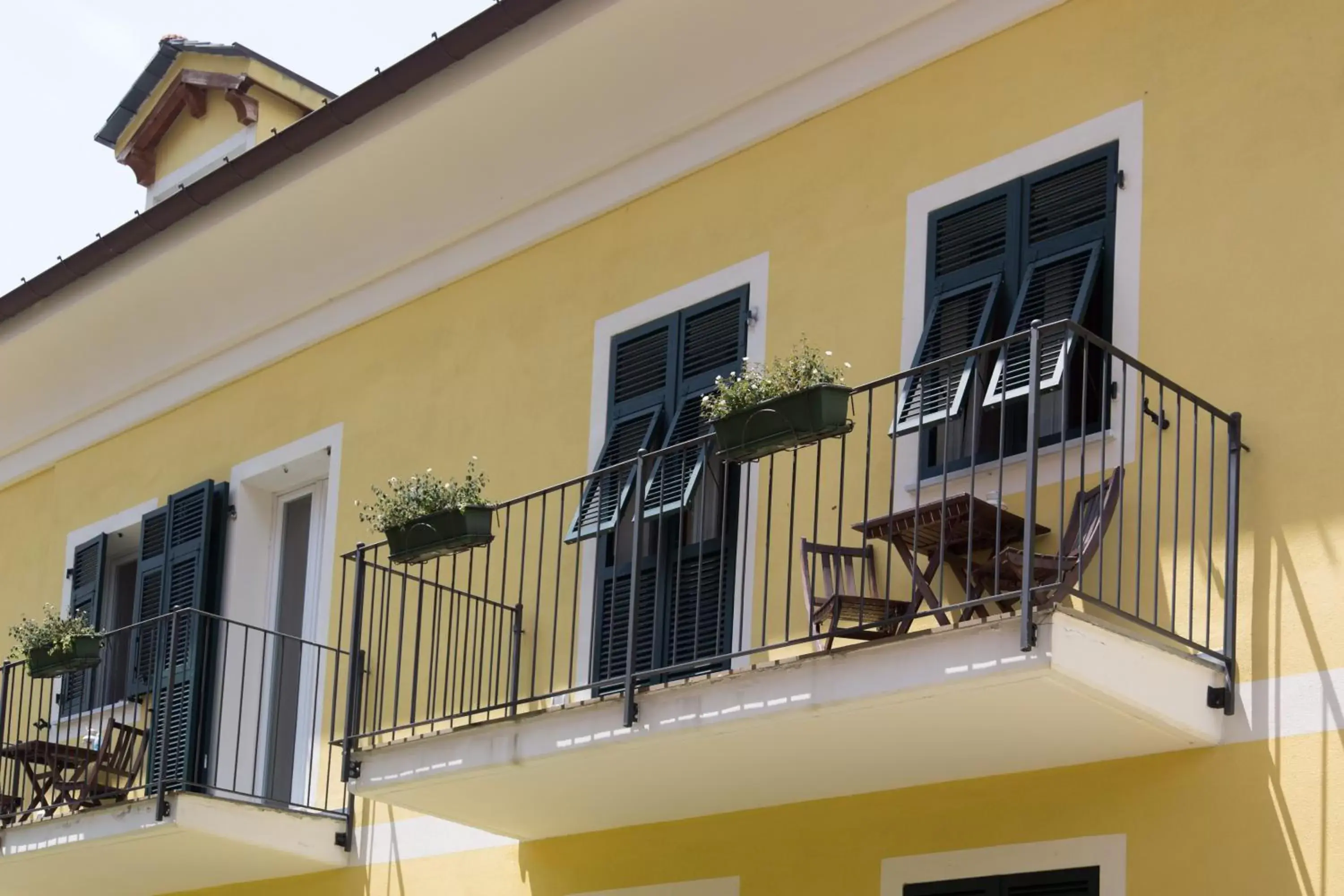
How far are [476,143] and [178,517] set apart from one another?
352 centimetres

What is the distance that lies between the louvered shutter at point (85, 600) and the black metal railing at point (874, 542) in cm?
330

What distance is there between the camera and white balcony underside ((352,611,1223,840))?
704cm

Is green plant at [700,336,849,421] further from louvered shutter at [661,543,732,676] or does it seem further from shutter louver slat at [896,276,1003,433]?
louvered shutter at [661,543,732,676]

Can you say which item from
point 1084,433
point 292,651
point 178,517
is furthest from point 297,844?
point 1084,433

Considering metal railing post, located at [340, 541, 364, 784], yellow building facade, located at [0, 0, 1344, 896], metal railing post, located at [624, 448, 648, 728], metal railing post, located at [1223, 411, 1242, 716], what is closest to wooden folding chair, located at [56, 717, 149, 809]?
yellow building facade, located at [0, 0, 1344, 896]

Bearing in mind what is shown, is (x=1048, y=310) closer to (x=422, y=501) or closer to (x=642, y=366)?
(x=642, y=366)

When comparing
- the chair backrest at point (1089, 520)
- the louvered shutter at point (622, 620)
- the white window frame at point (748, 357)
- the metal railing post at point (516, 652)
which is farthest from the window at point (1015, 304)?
the metal railing post at point (516, 652)

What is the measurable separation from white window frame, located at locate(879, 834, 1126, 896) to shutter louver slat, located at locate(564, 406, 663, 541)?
2100mm

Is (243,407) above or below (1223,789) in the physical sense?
above

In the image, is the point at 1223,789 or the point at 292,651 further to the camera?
the point at 292,651

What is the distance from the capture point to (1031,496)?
22.5 ft

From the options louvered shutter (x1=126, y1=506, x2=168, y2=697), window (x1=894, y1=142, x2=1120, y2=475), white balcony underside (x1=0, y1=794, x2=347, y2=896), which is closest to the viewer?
window (x1=894, y1=142, x2=1120, y2=475)

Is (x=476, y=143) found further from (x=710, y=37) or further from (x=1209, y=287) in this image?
(x=1209, y=287)

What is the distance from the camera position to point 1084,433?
300 inches
